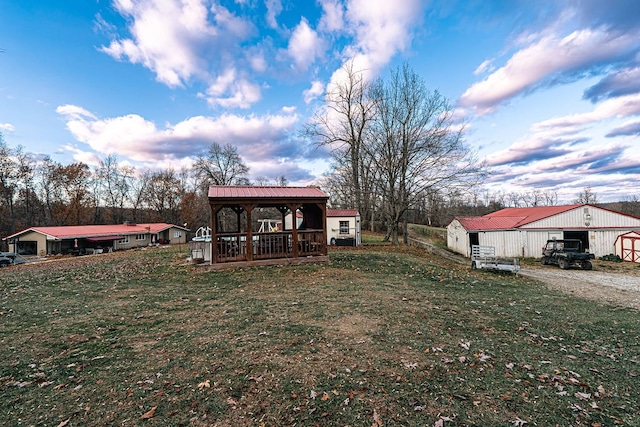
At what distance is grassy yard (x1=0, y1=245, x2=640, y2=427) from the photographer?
121 inches

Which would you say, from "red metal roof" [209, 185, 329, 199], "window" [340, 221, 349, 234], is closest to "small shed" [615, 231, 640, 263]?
"window" [340, 221, 349, 234]

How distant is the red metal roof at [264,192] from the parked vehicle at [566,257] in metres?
15.0

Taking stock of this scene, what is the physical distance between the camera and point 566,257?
16.8 meters

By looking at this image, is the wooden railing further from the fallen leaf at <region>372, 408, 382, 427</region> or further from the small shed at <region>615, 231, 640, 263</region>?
the small shed at <region>615, 231, 640, 263</region>

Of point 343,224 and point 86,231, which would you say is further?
point 86,231

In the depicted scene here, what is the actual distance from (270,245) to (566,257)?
17021 millimetres

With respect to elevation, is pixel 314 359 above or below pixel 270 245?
below

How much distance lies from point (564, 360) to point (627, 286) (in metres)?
10.9

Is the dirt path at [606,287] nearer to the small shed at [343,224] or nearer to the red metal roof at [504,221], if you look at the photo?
the red metal roof at [504,221]

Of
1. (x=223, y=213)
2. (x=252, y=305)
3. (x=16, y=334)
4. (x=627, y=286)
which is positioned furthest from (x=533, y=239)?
(x=223, y=213)

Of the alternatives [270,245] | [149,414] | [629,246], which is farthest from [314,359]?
[629,246]

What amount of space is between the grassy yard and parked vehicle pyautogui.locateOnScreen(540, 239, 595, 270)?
10821 millimetres

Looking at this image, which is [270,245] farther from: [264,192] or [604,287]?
[604,287]

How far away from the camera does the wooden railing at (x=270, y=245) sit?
1213 cm
